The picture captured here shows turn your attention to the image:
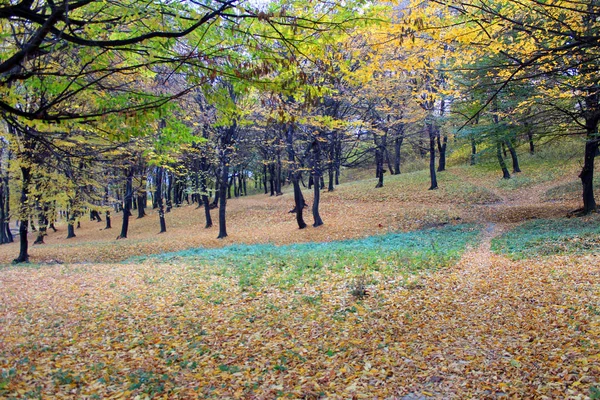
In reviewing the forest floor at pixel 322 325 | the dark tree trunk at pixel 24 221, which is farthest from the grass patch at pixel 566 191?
the dark tree trunk at pixel 24 221

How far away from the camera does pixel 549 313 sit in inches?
210

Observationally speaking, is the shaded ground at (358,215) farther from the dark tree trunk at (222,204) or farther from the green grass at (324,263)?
the green grass at (324,263)

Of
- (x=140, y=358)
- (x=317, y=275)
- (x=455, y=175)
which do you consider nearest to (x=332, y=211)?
(x=455, y=175)

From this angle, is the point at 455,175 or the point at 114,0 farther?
the point at 455,175

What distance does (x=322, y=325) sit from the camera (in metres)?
5.60

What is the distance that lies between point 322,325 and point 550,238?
8.87m

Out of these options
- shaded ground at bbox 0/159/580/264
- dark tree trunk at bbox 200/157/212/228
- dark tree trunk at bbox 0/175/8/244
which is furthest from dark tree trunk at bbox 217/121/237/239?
dark tree trunk at bbox 0/175/8/244

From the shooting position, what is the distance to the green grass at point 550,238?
368 inches

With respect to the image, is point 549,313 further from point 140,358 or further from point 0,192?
point 0,192

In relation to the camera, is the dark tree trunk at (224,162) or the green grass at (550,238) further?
the dark tree trunk at (224,162)

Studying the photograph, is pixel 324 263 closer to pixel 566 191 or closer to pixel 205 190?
pixel 205 190

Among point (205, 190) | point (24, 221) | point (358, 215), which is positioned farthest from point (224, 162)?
point (24, 221)

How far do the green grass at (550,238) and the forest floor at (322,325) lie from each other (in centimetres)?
9

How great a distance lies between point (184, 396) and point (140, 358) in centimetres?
132
